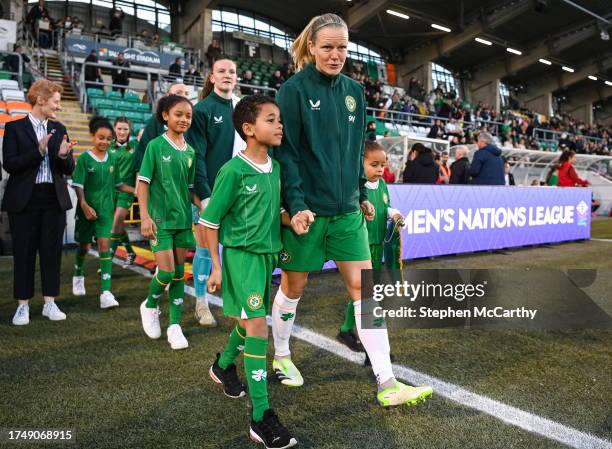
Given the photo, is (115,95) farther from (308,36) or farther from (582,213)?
(308,36)

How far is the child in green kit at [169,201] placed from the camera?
131 inches

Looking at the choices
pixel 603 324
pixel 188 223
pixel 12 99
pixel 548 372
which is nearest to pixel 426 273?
pixel 548 372

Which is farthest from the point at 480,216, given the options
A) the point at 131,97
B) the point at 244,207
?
the point at 131,97

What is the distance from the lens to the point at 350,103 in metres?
2.50

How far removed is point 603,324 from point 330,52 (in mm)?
3282

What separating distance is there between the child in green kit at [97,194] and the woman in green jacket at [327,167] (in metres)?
2.76

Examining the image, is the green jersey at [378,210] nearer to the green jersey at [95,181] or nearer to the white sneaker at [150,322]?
the white sneaker at [150,322]

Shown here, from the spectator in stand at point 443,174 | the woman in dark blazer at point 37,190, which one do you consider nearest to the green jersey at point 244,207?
the woman in dark blazer at point 37,190

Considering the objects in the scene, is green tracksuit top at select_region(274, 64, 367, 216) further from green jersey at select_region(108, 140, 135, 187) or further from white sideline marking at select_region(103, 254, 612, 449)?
green jersey at select_region(108, 140, 135, 187)

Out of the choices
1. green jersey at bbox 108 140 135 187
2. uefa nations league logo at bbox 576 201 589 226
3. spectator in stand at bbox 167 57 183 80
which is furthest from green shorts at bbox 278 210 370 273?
spectator in stand at bbox 167 57 183 80

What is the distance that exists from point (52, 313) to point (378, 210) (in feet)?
8.73

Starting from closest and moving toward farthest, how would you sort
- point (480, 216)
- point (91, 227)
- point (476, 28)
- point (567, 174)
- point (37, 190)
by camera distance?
1. point (37, 190)
2. point (91, 227)
3. point (480, 216)
4. point (567, 174)
5. point (476, 28)

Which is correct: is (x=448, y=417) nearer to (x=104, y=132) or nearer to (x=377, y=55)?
(x=104, y=132)

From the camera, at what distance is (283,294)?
8.95 ft
